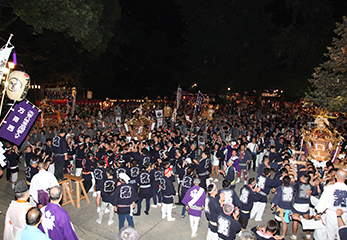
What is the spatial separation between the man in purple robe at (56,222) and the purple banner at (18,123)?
137 inches

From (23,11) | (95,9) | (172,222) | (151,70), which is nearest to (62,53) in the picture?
(95,9)

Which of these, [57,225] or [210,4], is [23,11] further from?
[210,4]

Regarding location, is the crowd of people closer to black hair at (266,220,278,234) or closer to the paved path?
black hair at (266,220,278,234)

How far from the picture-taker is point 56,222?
151 inches

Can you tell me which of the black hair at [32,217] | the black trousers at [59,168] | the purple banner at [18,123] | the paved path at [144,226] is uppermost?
the purple banner at [18,123]

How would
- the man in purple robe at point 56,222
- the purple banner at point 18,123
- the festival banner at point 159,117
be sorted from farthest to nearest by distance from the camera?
the festival banner at point 159,117, the purple banner at point 18,123, the man in purple robe at point 56,222

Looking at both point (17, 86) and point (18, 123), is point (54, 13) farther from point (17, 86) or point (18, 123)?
point (18, 123)

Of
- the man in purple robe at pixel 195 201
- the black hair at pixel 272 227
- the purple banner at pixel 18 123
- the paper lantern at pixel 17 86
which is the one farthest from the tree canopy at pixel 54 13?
the black hair at pixel 272 227

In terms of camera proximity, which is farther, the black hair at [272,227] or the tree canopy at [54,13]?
the tree canopy at [54,13]

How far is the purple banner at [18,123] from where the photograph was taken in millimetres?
6504

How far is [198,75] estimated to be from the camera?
34.2 meters

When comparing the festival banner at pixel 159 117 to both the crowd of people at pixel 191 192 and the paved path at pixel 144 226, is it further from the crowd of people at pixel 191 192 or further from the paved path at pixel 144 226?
the paved path at pixel 144 226

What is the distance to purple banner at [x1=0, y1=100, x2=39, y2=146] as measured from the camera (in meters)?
6.50

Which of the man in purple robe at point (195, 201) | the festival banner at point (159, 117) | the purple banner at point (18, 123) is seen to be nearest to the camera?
the man in purple robe at point (195, 201)
